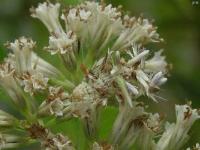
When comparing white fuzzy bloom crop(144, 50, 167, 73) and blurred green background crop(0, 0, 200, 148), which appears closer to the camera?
white fuzzy bloom crop(144, 50, 167, 73)

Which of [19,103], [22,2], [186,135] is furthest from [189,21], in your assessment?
[19,103]

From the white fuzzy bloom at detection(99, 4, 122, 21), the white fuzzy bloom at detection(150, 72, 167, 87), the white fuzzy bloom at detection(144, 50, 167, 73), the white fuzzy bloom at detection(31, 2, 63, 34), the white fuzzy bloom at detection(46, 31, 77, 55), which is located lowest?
the white fuzzy bloom at detection(150, 72, 167, 87)

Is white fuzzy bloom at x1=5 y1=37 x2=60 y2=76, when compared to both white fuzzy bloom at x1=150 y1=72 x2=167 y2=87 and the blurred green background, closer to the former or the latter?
white fuzzy bloom at x1=150 y1=72 x2=167 y2=87

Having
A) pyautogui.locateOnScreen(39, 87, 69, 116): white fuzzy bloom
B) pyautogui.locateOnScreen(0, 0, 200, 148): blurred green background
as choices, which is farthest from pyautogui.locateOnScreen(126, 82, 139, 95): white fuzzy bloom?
pyautogui.locateOnScreen(0, 0, 200, 148): blurred green background

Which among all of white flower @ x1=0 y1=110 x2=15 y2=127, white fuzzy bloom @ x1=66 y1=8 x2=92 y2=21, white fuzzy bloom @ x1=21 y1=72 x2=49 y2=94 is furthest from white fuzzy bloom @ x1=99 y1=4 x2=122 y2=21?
white flower @ x1=0 y1=110 x2=15 y2=127

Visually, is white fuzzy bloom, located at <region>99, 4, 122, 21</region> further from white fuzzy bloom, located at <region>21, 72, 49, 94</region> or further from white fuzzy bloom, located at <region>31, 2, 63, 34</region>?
white fuzzy bloom, located at <region>21, 72, 49, 94</region>

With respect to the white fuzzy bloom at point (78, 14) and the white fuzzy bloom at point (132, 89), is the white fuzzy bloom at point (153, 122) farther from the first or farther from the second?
the white fuzzy bloom at point (78, 14)

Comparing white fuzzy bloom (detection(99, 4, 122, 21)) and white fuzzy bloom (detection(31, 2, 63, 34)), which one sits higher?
white fuzzy bloom (detection(31, 2, 63, 34))

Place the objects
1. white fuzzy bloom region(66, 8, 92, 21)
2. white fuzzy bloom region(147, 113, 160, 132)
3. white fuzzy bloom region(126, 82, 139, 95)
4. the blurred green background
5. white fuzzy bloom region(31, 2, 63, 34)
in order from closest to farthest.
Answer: white fuzzy bloom region(126, 82, 139, 95)
white fuzzy bloom region(147, 113, 160, 132)
white fuzzy bloom region(66, 8, 92, 21)
white fuzzy bloom region(31, 2, 63, 34)
the blurred green background

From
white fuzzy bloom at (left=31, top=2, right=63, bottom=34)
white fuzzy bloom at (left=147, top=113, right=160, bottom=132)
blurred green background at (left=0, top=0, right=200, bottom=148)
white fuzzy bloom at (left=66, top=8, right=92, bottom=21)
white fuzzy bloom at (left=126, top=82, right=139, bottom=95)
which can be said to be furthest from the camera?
blurred green background at (left=0, top=0, right=200, bottom=148)
